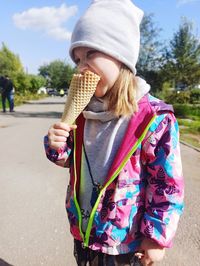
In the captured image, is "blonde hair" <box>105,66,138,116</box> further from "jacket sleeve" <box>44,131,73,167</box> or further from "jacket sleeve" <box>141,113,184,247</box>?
"jacket sleeve" <box>44,131,73,167</box>

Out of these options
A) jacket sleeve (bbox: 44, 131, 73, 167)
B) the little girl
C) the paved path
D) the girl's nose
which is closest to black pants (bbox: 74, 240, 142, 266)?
the little girl

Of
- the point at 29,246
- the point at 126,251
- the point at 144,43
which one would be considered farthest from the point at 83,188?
the point at 144,43

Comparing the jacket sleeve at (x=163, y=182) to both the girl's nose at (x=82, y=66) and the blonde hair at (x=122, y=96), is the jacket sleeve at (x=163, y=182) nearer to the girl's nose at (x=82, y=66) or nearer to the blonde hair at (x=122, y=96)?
the blonde hair at (x=122, y=96)

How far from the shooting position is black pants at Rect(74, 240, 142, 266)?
1.65 metres

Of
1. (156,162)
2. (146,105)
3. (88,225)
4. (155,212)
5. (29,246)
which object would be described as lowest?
(29,246)

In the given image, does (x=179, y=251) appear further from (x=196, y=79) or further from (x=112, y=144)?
(x=196, y=79)

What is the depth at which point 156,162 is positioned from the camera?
1546mm

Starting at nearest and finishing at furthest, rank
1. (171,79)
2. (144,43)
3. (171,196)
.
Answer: (171,196), (144,43), (171,79)

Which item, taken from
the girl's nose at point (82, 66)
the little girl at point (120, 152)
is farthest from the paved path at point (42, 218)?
the girl's nose at point (82, 66)

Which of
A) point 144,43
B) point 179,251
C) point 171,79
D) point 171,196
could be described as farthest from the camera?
point 171,79

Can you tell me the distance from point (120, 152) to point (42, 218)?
2493 millimetres

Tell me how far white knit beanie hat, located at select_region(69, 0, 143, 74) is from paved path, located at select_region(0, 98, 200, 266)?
199 cm

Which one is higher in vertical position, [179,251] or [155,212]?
[155,212]

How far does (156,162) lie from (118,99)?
1.00ft
